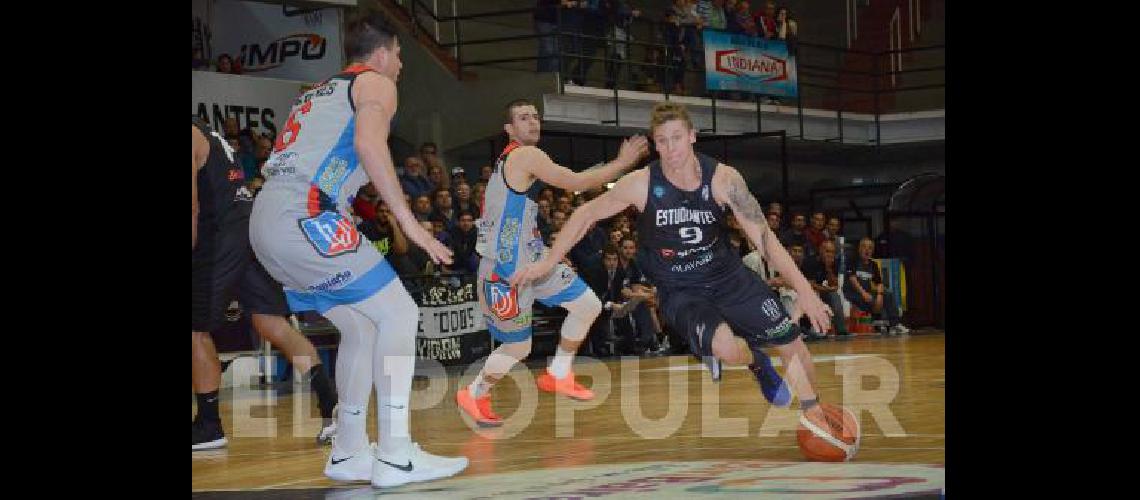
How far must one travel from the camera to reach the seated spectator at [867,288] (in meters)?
19.2

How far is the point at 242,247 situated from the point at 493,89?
10.7 m

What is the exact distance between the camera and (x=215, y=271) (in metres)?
6.98

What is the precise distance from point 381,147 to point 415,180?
336 inches

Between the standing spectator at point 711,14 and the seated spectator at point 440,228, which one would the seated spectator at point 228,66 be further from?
the standing spectator at point 711,14

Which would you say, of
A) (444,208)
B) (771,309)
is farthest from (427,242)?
(444,208)

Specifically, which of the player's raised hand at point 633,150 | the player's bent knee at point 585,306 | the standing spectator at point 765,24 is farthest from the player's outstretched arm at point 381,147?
the standing spectator at point 765,24

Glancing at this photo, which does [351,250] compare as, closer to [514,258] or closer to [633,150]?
[633,150]

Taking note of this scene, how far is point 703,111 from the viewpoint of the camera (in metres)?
19.7

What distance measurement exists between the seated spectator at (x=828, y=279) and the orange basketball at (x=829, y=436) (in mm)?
12612

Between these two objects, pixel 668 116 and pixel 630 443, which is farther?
pixel 630 443

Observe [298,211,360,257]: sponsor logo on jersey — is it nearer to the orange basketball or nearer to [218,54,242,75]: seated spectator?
→ the orange basketball

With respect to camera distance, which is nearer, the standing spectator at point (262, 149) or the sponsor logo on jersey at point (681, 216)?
the sponsor logo on jersey at point (681, 216)
